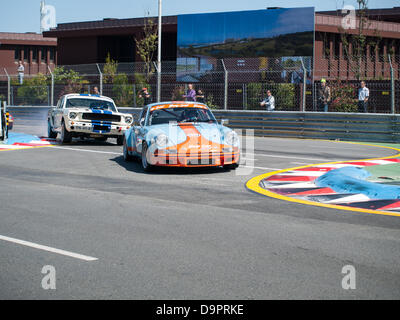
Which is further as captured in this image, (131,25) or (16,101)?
(131,25)

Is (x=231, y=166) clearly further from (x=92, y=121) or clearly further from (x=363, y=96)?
(x=363, y=96)

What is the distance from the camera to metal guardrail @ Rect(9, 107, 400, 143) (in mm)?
19094

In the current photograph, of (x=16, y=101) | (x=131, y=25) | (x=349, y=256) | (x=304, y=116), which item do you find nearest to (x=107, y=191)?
(x=349, y=256)

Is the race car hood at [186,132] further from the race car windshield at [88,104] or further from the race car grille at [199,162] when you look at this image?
the race car windshield at [88,104]

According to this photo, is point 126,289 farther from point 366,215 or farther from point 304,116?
point 304,116

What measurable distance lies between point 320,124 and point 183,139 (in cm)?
1052

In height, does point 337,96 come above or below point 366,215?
above

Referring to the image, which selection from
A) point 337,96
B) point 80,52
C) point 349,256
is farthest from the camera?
point 80,52

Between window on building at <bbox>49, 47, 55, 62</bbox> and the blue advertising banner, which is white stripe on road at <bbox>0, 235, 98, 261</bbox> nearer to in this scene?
the blue advertising banner

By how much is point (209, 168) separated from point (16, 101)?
82.6ft

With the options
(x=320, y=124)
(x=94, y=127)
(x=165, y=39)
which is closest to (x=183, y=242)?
(x=94, y=127)

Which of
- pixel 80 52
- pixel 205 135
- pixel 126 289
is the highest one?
pixel 80 52

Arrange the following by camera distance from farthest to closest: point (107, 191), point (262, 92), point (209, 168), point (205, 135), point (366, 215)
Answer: point (262, 92)
point (209, 168)
point (205, 135)
point (107, 191)
point (366, 215)

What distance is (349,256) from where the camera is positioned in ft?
17.7
